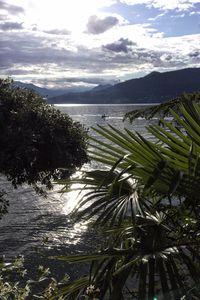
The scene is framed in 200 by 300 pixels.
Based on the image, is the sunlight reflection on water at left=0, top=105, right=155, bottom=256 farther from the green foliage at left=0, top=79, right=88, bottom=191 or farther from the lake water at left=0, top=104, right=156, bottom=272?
the green foliage at left=0, top=79, right=88, bottom=191

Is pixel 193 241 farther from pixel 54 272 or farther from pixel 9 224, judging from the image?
pixel 9 224

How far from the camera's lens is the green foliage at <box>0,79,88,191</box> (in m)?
14.4

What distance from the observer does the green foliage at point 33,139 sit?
14391 millimetres

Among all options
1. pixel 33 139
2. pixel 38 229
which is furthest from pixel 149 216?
pixel 38 229

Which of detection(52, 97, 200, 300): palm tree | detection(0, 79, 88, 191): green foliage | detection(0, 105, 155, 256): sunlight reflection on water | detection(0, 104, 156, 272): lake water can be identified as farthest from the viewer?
detection(0, 105, 155, 256): sunlight reflection on water

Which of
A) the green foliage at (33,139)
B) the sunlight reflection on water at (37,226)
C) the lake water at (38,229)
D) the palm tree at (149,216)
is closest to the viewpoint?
the palm tree at (149,216)

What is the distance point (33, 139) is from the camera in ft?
47.6

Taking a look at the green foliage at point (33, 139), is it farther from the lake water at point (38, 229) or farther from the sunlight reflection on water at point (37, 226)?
the lake water at point (38, 229)

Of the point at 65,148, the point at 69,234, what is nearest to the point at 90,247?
the point at 69,234

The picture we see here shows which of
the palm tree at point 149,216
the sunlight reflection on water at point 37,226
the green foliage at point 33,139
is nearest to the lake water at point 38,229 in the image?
the sunlight reflection on water at point 37,226

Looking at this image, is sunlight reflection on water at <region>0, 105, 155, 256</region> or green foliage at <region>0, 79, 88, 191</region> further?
sunlight reflection on water at <region>0, 105, 155, 256</region>

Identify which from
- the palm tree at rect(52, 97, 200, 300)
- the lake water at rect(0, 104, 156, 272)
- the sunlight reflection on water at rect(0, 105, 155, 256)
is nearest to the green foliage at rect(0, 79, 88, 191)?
the sunlight reflection on water at rect(0, 105, 155, 256)

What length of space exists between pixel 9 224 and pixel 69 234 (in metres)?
5.09

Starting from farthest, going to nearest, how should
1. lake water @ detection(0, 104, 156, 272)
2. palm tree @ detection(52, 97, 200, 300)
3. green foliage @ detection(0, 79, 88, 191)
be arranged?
1. lake water @ detection(0, 104, 156, 272)
2. green foliage @ detection(0, 79, 88, 191)
3. palm tree @ detection(52, 97, 200, 300)
